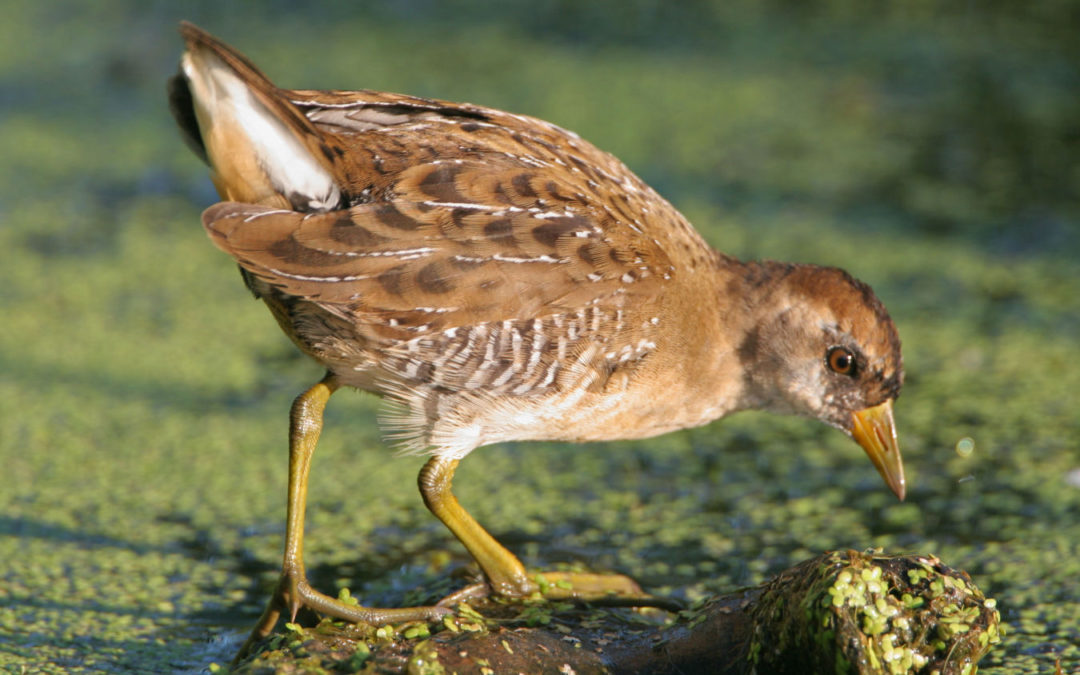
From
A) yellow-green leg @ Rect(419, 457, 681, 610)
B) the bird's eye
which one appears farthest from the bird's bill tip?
yellow-green leg @ Rect(419, 457, 681, 610)

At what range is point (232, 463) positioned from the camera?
4.29m

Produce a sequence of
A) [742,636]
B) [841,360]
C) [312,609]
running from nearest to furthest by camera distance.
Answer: [742,636] → [312,609] → [841,360]

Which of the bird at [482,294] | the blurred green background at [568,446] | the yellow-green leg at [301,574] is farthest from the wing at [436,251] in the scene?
the blurred green background at [568,446]

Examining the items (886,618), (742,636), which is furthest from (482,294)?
(886,618)

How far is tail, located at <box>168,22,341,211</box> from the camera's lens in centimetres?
302

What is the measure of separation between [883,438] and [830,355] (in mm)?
287

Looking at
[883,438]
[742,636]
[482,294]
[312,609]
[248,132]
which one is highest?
[248,132]

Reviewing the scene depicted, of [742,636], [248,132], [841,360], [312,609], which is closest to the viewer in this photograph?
[742,636]

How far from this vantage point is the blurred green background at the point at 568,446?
3670mm

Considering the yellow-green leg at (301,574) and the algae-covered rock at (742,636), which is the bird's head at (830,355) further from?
the yellow-green leg at (301,574)

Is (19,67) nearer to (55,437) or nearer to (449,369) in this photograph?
(55,437)

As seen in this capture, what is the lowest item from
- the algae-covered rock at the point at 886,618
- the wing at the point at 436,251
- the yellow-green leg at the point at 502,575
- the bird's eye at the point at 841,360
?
the yellow-green leg at the point at 502,575

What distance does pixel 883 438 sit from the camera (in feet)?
11.8

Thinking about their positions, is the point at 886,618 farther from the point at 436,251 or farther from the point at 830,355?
the point at 436,251
